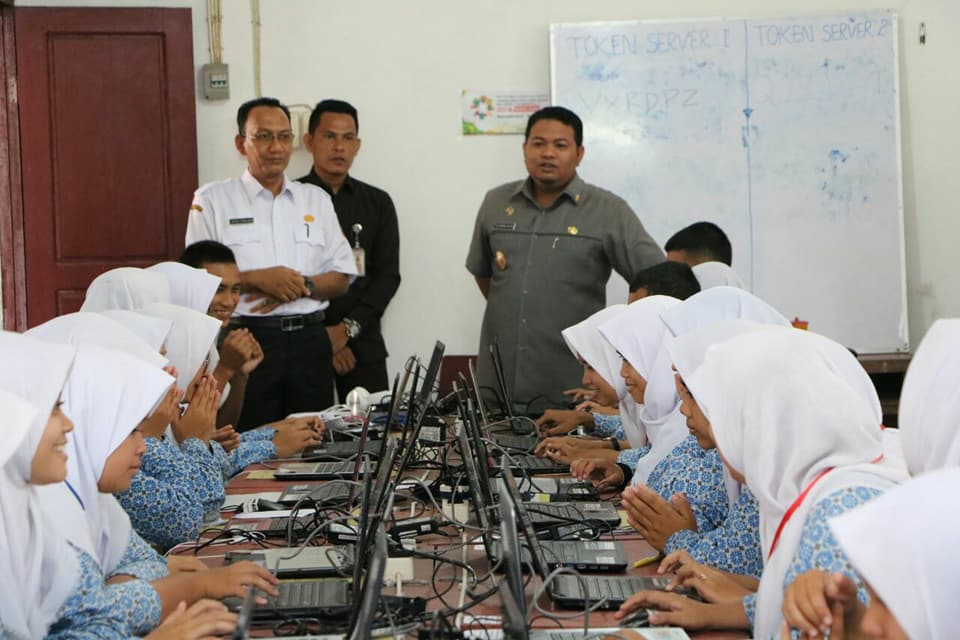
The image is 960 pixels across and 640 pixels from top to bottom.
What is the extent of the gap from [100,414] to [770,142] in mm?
4105

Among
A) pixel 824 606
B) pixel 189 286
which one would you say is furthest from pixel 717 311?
pixel 189 286

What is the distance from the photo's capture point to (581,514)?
253cm

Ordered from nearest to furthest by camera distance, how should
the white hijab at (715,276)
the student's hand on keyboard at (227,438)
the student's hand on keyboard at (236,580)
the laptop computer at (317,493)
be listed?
the student's hand on keyboard at (236,580)
the laptop computer at (317,493)
the student's hand on keyboard at (227,438)
the white hijab at (715,276)

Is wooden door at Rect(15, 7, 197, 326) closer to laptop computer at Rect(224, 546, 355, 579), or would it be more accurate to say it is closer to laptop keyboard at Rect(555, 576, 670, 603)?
laptop computer at Rect(224, 546, 355, 579)

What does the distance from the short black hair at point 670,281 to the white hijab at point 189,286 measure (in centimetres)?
144

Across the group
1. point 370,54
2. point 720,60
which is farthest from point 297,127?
point 720,60

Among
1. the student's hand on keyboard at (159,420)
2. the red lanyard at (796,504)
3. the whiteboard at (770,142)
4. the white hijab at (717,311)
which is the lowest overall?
the red lanyard at (796,504)

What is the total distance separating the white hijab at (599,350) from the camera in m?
3.57

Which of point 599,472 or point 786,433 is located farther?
point 599,472

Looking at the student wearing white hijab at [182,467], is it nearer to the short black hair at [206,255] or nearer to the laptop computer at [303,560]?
the laptop computer at [303,560]

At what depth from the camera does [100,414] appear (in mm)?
2053

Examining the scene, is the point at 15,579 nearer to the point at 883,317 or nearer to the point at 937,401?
the point at 937,401

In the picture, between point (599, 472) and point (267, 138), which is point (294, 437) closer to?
point (599, 472)

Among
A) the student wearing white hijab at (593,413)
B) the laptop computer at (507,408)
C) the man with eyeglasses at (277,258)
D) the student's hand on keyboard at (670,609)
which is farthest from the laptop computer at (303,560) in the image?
the man with eyeglasses at (277,258)
